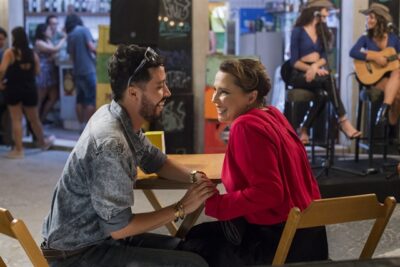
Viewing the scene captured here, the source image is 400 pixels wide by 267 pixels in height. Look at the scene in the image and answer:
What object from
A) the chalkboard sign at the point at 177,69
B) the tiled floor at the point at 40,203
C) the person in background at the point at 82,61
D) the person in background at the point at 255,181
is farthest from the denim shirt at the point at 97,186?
the person in background at the point at 82,61

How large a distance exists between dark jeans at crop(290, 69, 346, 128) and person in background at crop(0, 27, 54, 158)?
2963 mm

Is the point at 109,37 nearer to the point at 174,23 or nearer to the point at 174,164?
the point at 174,23

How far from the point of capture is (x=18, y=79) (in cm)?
656

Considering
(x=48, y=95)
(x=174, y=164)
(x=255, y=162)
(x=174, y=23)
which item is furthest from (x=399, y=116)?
(x=48, y=95)

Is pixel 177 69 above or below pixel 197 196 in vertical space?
above

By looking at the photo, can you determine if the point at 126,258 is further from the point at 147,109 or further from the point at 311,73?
the point at 311,73

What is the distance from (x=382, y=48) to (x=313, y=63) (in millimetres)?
692

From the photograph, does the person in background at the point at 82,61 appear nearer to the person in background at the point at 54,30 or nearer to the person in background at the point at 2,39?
the person in background at the point at 54,30

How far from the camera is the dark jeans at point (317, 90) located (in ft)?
16.8

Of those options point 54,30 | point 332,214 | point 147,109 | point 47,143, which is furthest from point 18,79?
point 332,214

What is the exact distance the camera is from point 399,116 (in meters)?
5.48

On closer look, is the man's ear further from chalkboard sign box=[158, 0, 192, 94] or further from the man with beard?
chalkboard sign box=[158, 0, 192, 94]

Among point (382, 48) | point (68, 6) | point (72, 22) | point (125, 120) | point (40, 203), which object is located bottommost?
point (40, 203)

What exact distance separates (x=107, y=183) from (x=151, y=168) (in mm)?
618
